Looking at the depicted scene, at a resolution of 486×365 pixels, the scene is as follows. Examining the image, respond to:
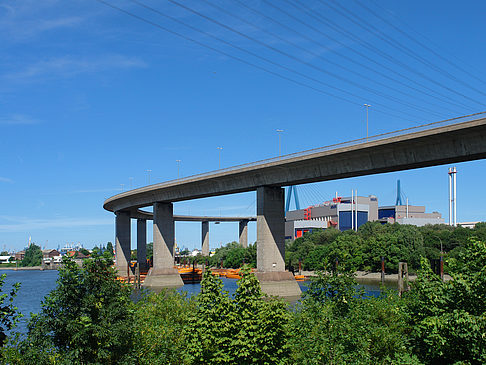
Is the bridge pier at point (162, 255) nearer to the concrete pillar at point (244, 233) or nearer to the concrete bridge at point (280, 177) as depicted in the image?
the concrete bridge at point (280, 177)

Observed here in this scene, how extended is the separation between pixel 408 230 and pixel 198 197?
56.4 meters

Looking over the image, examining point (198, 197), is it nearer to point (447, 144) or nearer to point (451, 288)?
point (447, 144)

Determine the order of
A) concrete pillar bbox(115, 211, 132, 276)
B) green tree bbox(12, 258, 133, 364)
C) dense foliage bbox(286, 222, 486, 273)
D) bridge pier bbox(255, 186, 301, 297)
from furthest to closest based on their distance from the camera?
concrete pillar bbox(115, 211, 132, 276) < dense foliage bbox(286, 222, 486, 273) < bridge pier bbox(255, 186, 301, 297) < green tree bbox(12, 258, 133, 364)

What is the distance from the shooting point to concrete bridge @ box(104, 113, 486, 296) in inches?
1779

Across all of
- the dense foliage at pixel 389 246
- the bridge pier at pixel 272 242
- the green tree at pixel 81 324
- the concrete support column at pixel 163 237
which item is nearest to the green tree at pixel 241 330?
the green tree at pixel 81 324

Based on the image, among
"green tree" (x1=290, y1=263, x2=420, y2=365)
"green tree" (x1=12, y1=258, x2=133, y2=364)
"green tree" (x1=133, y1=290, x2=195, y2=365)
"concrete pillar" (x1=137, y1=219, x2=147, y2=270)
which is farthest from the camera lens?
"concrete pillar" (x1=137, y1=219, x2=147, y2=270)

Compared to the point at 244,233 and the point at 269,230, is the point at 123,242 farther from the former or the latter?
the point at 244,233

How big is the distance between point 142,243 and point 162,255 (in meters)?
39.2

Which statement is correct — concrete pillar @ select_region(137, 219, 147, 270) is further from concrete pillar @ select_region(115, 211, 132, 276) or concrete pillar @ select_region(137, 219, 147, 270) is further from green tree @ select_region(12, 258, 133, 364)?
green tree @ select_region(12, 258, 133, 364)

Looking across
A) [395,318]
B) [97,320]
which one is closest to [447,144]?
[395,318]

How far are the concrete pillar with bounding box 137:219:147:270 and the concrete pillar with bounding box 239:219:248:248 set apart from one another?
4477cm

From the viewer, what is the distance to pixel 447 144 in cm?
4544

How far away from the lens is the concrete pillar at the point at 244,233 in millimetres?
172750

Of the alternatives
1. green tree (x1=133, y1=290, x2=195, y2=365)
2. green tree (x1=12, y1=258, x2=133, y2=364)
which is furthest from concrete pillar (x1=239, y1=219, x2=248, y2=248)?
green tree (x1=12, y1=258, x2=133, y2=364)
